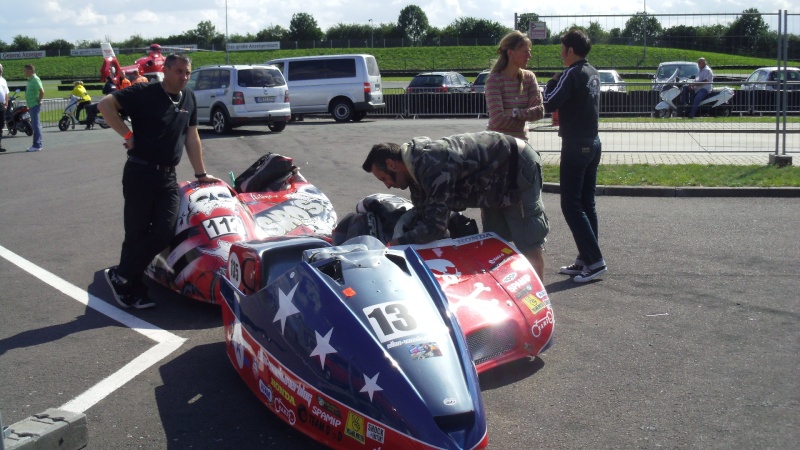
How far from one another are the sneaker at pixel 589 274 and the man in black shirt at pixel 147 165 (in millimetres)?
3274

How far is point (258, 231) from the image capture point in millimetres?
7016

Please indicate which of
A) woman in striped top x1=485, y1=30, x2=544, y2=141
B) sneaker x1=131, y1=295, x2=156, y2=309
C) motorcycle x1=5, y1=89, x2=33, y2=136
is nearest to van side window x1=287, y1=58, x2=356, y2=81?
motorcycle x1=5, y1=89, x2=33, y2=136

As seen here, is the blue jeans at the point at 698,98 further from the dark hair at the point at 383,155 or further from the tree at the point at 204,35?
the tree at the point at 204,35

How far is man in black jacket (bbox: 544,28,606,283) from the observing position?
23.1 ft

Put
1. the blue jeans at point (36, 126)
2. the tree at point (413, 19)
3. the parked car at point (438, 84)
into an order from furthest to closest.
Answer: the tree at point (413, 19)
the parked car at point (438, 84)
the blue jeans at point (36, 126)

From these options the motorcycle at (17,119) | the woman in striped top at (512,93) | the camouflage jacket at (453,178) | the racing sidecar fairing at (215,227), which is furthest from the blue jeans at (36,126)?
the camouflage jacket at (453,178)

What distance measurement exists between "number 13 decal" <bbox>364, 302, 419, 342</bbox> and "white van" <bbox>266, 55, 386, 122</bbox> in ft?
72.1

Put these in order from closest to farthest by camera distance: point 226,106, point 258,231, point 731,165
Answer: point 258,231 < point 731,165 < point 226,106

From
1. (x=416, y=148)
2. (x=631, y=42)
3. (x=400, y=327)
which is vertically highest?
(x=631, y=42)

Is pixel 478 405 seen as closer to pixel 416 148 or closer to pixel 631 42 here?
pixel 416 148

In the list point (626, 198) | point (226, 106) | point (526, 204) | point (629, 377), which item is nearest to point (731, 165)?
point (626, 198)

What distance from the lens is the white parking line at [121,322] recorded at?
487 cm

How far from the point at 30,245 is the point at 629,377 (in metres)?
6.68

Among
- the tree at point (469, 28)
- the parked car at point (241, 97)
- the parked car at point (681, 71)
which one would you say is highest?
the tree at point (469, 28)
